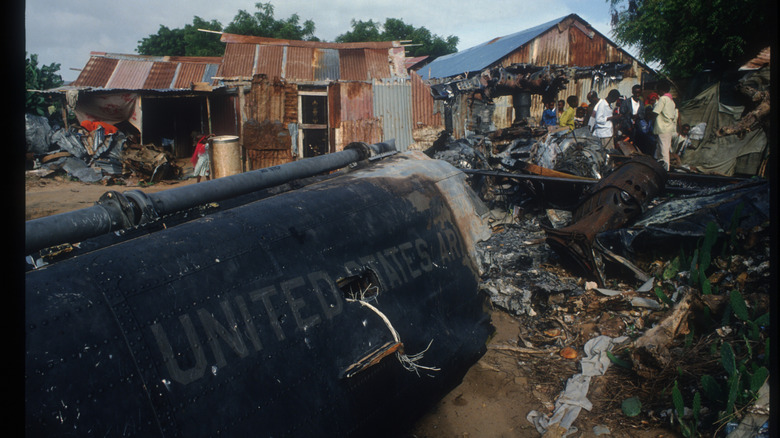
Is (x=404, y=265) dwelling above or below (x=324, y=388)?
above

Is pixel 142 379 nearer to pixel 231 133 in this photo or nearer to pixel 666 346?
pixel 666 346

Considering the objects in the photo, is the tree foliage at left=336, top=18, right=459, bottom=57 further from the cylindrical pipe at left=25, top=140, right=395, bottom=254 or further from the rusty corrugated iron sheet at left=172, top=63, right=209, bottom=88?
the cylindrical pipe at left=25, top=140, right=395, bottom=254

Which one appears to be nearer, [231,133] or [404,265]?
[404,265]

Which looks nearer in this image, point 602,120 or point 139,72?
point 602,120

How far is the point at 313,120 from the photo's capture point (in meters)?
11.9

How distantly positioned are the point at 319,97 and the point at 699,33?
43.3 feet

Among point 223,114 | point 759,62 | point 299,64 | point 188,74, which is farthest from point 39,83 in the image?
point 759,62

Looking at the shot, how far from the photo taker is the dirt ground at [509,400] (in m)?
3.36

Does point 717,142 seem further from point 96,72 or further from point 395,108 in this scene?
point 96,72

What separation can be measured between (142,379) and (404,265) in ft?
6.11

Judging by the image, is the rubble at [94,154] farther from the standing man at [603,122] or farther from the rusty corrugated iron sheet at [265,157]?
the standing man at [603,122]

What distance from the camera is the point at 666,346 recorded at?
12.3 ft

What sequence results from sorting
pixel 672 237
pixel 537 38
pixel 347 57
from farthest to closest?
pixel 537 38 < pixel 347 57 < pixel 672 237

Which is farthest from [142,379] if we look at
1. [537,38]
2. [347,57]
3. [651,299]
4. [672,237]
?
[537,38]
